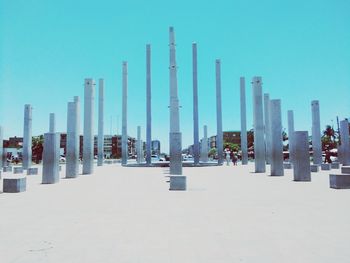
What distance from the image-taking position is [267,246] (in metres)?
4.59

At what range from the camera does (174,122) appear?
22125 mm

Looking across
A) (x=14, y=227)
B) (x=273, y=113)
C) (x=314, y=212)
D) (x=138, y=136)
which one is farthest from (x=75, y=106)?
(x=138, y=136)

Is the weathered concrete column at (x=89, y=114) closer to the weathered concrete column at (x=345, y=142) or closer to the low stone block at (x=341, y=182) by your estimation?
the low stone block at (x=341, y=182)

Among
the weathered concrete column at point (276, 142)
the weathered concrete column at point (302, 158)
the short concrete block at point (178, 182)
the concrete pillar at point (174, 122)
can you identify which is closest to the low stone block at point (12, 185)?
the short concrete block at point (178, 182)

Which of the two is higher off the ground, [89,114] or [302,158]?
[89,114]

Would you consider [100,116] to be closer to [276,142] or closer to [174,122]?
[174,122]

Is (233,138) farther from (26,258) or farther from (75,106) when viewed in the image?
(26,258)

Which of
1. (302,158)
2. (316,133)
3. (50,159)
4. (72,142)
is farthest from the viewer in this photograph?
(316,133)

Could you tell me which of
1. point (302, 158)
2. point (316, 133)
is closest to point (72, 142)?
point (302, 158)

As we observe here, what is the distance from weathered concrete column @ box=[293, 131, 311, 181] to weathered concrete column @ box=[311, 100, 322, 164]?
17963 millimetres

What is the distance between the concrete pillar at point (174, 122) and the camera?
58.4 ft

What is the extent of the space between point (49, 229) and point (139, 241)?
6.20ft

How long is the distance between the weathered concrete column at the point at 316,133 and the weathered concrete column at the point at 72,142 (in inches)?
911

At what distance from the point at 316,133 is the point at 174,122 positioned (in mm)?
17606
